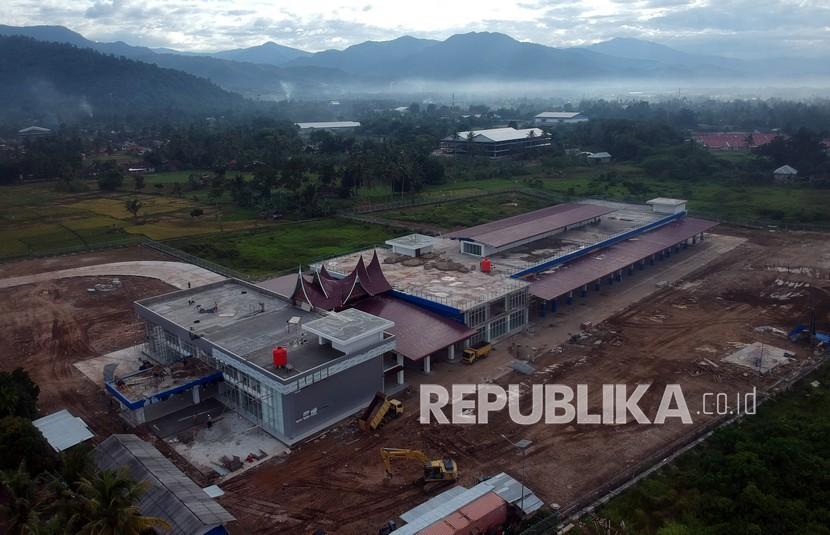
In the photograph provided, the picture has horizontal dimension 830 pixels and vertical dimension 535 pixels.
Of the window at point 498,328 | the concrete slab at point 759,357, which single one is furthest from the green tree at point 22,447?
the concrete slab at point 759,357

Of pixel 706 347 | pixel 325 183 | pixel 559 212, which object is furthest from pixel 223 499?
pixel 325 183

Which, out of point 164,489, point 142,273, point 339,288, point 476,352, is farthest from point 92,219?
point 164,489

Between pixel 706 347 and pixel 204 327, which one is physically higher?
pixel 204 327

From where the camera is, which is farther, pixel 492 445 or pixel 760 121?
pixel 760 121

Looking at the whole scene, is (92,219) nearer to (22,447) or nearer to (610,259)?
(22,447)

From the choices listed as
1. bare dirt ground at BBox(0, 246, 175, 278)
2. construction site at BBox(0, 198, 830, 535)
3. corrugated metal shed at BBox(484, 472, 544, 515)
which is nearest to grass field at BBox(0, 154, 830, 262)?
bare dirt ground at BBox(0, 246, 175, 278)

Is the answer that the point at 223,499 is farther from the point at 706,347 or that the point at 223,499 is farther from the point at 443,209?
the point at 443,209

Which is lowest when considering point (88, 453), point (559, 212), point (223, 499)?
point (223, 499)
